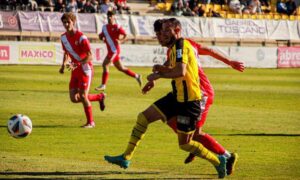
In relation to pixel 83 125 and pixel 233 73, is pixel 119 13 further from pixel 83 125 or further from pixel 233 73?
pixel 83 125

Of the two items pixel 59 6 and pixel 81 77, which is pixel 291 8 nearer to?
pixel 59 6

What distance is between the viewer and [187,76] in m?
10.3

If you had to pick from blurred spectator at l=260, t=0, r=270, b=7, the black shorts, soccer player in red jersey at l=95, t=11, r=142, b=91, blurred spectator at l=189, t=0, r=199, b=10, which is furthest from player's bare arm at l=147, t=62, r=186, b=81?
blurred spectator at l=260, t=0, r=270, b=7

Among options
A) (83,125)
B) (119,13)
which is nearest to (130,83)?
(83,125)

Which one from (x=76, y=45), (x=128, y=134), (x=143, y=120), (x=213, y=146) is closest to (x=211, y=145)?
(x=213, y=146)

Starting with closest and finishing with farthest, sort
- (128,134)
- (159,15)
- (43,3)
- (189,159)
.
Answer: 1. (189,159)
2. (128,134)
3. (43,3)
4. (159,15)

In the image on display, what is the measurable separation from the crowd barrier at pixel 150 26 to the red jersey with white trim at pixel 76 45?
23.6 m

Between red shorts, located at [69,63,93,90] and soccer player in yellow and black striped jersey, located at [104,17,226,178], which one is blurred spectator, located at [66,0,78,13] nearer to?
red shorts, located at [69,63,93,90]

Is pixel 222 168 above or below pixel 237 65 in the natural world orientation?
below

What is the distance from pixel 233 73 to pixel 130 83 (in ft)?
32.4

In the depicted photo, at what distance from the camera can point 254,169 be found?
459 inches

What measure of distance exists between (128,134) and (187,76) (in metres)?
5.35

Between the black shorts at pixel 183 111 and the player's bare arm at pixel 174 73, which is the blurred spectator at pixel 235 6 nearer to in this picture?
the black shorts at pixel 183 111

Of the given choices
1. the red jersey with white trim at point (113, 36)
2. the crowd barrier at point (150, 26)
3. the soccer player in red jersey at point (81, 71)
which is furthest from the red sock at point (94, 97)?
the crowd barrier at point (150, 26)
